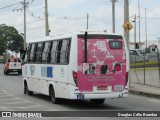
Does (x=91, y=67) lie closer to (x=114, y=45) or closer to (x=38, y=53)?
(x=114, y=45)

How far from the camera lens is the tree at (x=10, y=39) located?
143250 mm

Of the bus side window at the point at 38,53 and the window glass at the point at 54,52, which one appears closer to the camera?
the window glass at the point at 54,52

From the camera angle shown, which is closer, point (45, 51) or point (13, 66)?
point (45, 51)

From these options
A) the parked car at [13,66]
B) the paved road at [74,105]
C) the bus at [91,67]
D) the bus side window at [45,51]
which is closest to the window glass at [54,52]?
the bus at [91,67]

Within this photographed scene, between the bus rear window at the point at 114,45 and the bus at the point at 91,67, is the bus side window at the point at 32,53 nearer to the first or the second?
the bus at the point at 91,67

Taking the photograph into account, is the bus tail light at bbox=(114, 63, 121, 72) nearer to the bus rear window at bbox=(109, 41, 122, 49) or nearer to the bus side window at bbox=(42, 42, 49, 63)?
the bus rear window at bbox=(109, 41, 122, 49)

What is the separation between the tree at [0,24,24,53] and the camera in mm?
143250

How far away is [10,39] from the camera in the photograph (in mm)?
145750

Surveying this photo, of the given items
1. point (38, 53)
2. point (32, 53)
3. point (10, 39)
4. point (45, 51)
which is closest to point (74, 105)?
point (45, 51)

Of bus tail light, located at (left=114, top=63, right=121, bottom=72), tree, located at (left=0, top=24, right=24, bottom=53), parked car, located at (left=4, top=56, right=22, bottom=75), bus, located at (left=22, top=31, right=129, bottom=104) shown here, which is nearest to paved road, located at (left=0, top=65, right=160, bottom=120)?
bus, located at (left=22, top=31, right=129, bottom=104)

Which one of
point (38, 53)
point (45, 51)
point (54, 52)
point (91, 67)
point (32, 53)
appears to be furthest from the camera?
point (32, 53)

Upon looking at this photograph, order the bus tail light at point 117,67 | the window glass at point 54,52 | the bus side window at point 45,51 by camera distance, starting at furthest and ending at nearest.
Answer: the bus side window at point 45,51 → the window glass at point 54,52 → the bus tail light at point 117,67

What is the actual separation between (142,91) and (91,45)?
22.8ft

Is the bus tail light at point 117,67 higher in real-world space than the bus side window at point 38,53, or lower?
lower
